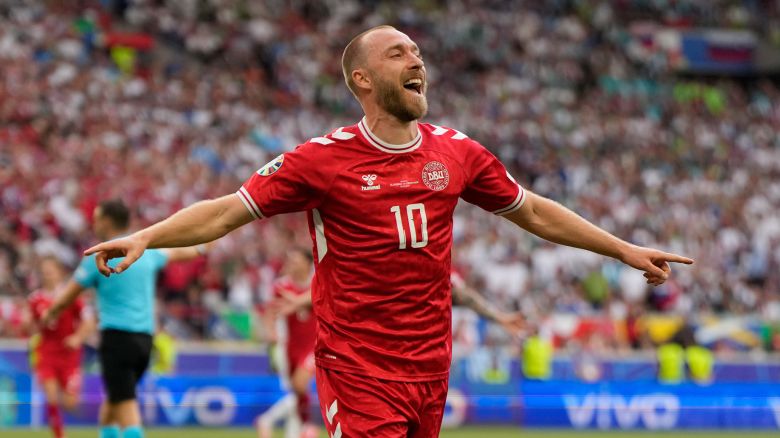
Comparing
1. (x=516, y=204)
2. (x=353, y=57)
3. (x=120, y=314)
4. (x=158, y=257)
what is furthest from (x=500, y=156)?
(x=353, y=57)

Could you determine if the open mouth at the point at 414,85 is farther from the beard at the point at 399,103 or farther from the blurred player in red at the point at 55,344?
the blurred player in red at the point at 55,344

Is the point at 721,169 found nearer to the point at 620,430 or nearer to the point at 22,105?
the point at 620,430

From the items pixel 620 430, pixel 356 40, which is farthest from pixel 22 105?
pixel 356 40

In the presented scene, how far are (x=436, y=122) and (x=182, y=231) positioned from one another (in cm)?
2290

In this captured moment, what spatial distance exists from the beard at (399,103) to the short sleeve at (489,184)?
39 cm

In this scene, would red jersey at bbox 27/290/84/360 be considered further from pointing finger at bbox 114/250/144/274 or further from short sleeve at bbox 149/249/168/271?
pointing finger at bbox 114/250/144/274

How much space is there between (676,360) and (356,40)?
56.2ft

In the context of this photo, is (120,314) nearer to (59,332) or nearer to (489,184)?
(59,332)

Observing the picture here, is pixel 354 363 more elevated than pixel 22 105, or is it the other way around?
pixel 354 363

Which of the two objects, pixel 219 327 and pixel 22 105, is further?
pixel 22 105

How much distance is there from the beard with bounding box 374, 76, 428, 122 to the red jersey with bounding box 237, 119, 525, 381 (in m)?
0.15

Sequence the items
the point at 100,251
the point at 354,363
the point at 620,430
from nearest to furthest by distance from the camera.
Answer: the point at 100,251, the point at 354,363, the point at 620,430

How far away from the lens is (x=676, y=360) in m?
22.8

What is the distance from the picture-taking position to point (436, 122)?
29.0m
